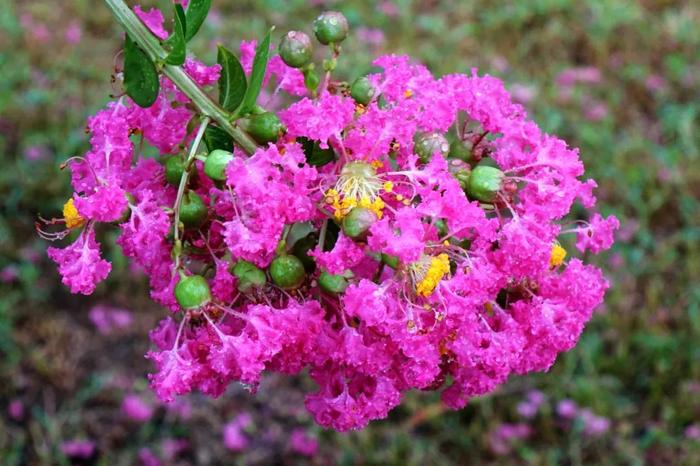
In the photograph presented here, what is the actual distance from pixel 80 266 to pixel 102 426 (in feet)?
5.68

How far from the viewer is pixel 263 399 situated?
2775mm

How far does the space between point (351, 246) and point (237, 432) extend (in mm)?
1786

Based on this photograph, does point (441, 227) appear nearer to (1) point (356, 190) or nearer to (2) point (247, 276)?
(1) point (356, 190)

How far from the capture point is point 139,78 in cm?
108

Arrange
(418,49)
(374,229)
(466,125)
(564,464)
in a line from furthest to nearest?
(418,49)
(564,464)
(466,125)
(374,229)

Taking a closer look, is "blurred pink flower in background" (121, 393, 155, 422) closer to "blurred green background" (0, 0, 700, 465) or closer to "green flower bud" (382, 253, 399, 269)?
"blurred green background" (0, 0, 700, 465)

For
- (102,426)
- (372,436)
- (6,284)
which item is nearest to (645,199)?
(372,436)

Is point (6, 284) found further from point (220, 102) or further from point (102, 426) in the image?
point (220, 102)

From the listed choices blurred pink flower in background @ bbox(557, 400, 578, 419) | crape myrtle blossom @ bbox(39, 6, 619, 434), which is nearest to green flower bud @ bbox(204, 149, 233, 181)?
crape myrtle blossom @ bbox(39, 6, 619, 434)

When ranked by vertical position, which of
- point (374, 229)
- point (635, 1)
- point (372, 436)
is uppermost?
point (374, 229)

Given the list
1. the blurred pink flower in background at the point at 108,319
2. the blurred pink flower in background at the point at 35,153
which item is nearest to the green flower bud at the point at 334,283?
the blurred pink flower in background at the point at 108,319

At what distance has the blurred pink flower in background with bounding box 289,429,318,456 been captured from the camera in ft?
8.50

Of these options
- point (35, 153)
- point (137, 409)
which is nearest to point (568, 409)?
point (137, 409)

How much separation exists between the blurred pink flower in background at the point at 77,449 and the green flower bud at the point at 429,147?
6.00ft
